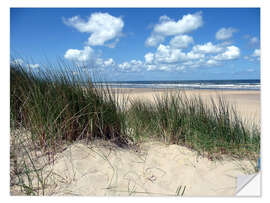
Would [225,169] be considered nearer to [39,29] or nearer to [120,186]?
[120,186]

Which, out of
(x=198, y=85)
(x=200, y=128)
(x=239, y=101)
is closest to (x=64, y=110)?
(x=200, y=128)

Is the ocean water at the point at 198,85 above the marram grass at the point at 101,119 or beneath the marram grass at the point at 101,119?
above

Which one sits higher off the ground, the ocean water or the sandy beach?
the ocean water

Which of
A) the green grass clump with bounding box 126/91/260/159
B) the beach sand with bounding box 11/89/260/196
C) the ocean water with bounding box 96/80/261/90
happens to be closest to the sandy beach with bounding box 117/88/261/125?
the ocean water with bounding box 96/80/261/90

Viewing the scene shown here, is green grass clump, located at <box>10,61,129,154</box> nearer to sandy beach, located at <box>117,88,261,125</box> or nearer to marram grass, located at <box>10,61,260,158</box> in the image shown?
marram grass, located at <box>10,61,260,158</box>

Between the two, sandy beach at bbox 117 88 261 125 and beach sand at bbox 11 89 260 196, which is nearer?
beach sand at bbox 11 89 260 196

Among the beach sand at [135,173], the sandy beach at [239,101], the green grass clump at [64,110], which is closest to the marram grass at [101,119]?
the green grass clump at [64,110]

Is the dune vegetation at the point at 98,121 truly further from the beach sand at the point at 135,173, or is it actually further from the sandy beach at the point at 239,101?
the sandy beach at the point at 239,101

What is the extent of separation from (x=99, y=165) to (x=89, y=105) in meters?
0.57

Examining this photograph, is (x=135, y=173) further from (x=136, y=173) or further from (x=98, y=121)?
(x=98, y=121)

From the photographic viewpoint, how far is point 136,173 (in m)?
1.75

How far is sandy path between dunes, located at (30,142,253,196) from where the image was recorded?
1.61 m

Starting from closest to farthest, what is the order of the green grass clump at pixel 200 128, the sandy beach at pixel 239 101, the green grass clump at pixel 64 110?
the green grass clump at pixel 64 110 → the green grass clump at pixel 200 128 → the sandy beach at pixel 239 101

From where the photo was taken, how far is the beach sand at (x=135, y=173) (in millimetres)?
1604
